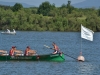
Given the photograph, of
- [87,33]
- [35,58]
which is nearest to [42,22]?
[35,58]

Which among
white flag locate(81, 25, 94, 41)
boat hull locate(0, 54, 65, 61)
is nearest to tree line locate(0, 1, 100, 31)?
boat hull locate(0, 54, 65, 61)

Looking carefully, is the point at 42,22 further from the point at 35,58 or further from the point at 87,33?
the point at 87,33

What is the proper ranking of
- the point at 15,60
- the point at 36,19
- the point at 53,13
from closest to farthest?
the point at 15,60 < the point at 36,19 < the point at 53,13

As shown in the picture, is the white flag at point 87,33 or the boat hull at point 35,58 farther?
the boat hull at point 35,58

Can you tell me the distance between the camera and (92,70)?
48938 mm

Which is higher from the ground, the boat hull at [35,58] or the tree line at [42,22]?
the boat hull at [35,58]

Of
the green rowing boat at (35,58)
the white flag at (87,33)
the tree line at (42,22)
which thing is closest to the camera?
the white flag at (87,33)

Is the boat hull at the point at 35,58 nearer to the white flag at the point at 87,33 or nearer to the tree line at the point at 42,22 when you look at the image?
the white flag at the point at 87,33

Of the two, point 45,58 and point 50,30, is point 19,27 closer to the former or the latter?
point 50,30

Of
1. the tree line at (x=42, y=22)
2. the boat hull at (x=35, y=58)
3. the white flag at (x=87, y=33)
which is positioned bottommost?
the tree line at (x=42, y=22)

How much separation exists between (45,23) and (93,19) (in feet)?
47.9

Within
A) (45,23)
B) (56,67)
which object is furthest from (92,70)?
(45,23)

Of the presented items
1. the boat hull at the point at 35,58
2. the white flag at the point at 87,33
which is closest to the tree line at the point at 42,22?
the boat hull at the point at 35,58

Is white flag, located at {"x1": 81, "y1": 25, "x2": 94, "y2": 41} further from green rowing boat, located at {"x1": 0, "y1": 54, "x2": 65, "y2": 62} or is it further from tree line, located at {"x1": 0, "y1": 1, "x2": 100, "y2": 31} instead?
tree line, located at {"x1": 0, "y1": 1, "x2": 100, "y2": 31}
